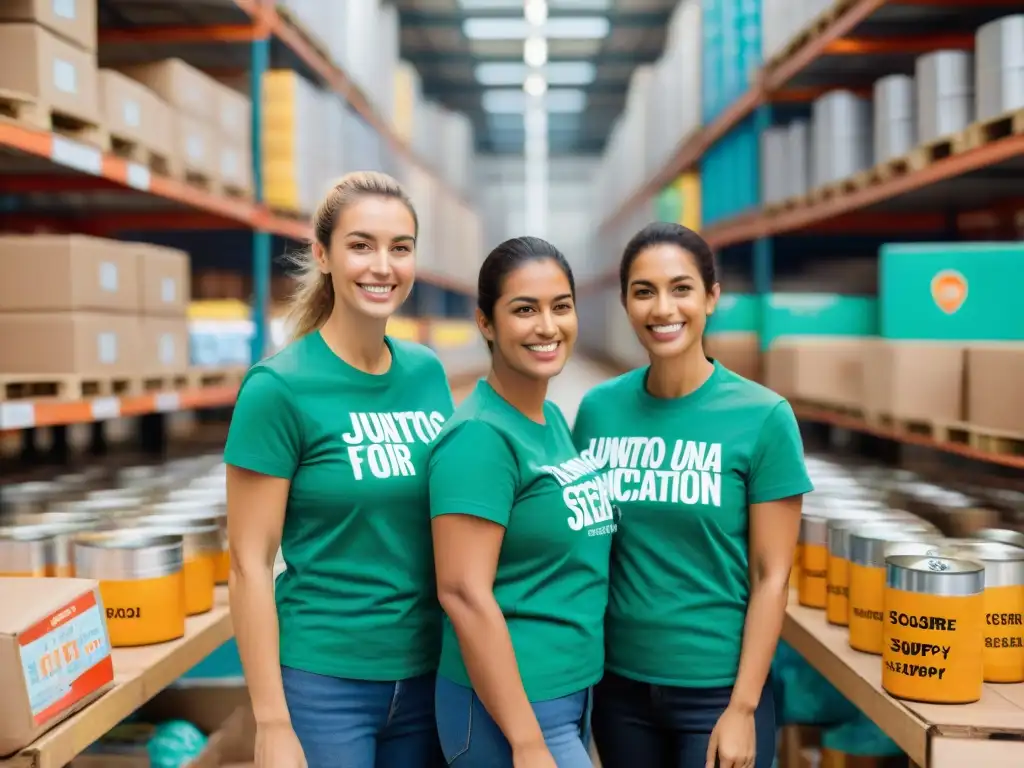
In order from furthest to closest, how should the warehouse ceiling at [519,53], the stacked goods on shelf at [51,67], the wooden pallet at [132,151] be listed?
the warehouse ceiling at [519,53] < the wooden pallet at [132,151] < the stacked goods on shelf at [51,67]

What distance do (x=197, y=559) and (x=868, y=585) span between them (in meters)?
1.63

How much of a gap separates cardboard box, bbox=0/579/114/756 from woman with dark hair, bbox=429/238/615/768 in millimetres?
680

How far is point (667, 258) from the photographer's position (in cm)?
201

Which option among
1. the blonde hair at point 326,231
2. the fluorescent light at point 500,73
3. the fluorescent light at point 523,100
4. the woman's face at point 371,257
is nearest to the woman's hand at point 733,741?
the woman's face at point 371,257

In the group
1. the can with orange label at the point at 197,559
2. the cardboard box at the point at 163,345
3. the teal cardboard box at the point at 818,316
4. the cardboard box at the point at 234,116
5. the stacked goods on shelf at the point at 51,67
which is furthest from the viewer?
the teal cardboard box at the point at 818,316

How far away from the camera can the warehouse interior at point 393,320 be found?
2170 millimetres

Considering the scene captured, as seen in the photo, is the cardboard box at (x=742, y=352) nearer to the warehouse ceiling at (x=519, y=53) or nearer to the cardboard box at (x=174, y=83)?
the cardboard box at (x=174, y=83)

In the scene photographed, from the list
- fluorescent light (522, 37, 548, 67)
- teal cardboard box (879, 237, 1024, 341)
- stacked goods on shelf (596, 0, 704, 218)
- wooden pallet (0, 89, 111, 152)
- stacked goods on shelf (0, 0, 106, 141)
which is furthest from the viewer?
fluorescent light (522, 37, 548, 67)

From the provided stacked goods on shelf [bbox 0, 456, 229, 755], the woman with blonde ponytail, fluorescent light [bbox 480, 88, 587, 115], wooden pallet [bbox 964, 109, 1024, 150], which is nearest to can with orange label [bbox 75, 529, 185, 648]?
stacked goods on shelf [bbox 0, 456, 229, 755]

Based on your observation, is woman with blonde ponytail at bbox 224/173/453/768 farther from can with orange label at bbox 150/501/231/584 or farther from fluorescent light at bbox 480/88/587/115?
fluorescent light at bbox 480/88/587/115

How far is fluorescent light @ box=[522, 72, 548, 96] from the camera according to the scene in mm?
12000

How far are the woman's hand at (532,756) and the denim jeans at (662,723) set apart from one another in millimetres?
330

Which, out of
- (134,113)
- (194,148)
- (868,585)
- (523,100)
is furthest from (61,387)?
(523,100)

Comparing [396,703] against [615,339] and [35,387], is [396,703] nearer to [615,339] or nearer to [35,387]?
[35,387]
